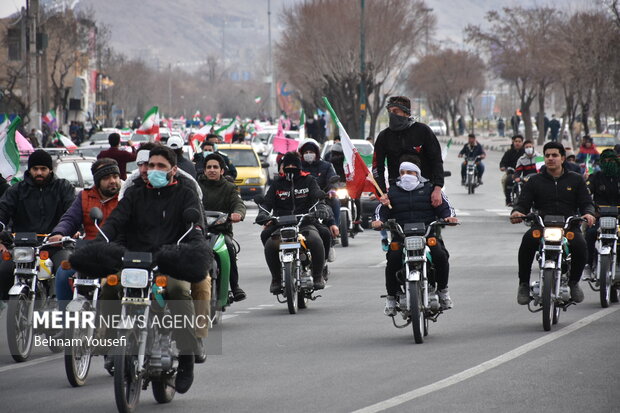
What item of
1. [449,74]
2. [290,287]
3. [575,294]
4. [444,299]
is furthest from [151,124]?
[449,74]

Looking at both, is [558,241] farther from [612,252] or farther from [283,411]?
[283,411]

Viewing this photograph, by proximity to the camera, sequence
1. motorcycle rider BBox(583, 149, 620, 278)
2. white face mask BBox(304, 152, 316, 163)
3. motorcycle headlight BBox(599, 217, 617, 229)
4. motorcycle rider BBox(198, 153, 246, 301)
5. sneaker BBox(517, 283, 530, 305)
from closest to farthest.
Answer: sneaker BBox(517, 283, 530, 305) → motorcycle rider BBox(198, 153, 246, 301) → motorcycle headlight BBox(599, 217, 617, 229) → motorcycle rider BBox(583, 149, 620, 278) → white face mask BBox(304, 152, 316, 163)

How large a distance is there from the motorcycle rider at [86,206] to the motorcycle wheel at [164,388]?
2.10 metres

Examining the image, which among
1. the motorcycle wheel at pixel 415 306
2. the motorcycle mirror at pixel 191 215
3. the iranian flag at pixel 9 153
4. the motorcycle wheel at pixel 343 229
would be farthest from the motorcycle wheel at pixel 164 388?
the motorcycle wheel at pixel 343 229

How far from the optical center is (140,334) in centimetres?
793

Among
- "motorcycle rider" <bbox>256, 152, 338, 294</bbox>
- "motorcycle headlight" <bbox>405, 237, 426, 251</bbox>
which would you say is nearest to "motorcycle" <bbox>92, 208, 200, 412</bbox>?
"motorcycle headlight" <bbox>405, 237, 426, 251</bbox>

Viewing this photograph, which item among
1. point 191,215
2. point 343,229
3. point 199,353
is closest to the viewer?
point 191,215

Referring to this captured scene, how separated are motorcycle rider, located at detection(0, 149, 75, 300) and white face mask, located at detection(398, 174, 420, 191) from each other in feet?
9.65

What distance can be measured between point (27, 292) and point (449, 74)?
11523cm

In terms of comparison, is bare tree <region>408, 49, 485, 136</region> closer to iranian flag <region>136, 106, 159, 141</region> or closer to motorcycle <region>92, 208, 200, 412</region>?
iranian flag <region>136, 106, 159, 141</region>

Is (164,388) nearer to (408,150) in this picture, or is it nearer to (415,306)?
(415,306)

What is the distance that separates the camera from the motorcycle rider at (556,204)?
12.5 metres

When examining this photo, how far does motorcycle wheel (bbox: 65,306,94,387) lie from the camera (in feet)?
29.9

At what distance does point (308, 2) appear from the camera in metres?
81.6
